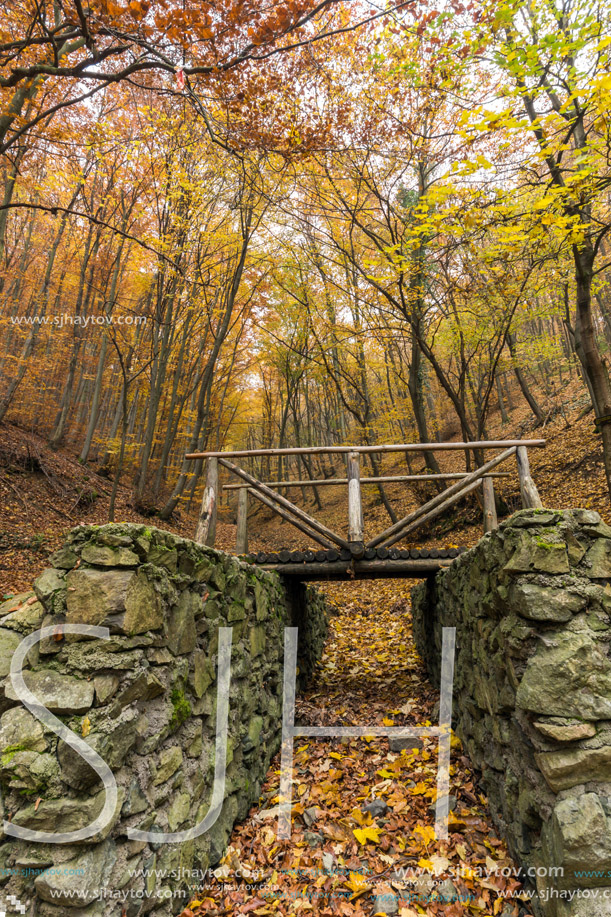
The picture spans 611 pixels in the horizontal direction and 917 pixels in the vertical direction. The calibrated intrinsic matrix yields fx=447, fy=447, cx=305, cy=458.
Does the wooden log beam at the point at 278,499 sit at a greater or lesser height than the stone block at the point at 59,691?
greater

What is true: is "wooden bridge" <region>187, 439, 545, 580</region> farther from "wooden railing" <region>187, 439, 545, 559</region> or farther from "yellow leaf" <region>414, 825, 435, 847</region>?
"yellow leaf" <region>414, 825, 435, 847</region>

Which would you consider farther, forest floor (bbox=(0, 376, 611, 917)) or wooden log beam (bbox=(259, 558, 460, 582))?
wooden log beam (bbox=(259, 558, 460, 582))

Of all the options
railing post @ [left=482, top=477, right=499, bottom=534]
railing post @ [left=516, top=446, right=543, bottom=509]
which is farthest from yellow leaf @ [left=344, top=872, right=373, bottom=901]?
railing post @ [left=482, top=477, right=499, bottom=534]

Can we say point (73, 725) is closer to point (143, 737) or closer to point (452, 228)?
point (143, 737)

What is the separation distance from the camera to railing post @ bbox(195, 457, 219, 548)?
175 inches

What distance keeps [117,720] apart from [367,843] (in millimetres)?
2123

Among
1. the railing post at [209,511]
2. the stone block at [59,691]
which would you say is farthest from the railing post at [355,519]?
the stone block at [59,691]

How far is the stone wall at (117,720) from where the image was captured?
176cm

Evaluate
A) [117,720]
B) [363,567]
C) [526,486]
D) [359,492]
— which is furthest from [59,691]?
[526,486]

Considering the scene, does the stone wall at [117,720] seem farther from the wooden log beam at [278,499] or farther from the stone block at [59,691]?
the wooden log beam at [278,499]

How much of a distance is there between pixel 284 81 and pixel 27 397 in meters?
10.4

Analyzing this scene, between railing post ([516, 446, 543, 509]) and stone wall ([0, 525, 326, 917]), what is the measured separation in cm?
299

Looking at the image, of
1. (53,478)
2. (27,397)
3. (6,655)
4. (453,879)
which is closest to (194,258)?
(53,478)

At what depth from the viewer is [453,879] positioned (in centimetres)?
257
